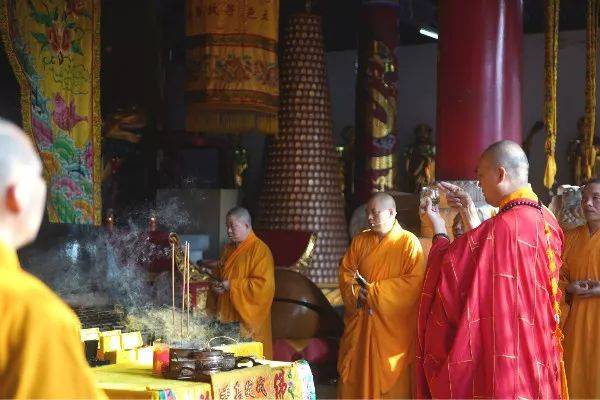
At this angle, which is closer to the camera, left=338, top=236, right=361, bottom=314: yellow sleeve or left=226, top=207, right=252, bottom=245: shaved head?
left=338, top=236, right=361, bottom=314: yellow sleeve

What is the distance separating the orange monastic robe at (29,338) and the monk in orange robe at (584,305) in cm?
Result: 408

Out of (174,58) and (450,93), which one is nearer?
(450,93)

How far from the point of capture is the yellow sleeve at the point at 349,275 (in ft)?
19.7

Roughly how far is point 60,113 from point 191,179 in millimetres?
6388

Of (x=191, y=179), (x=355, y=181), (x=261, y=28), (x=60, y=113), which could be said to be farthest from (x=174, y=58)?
(x=60, y=113)

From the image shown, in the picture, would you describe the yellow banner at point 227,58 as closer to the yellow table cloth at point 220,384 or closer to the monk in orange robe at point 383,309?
the monk in orange robe at point 383,309

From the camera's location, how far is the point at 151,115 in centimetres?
1106

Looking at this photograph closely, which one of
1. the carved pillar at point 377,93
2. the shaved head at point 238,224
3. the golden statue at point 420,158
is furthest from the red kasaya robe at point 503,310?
the golden statue at point 420,158

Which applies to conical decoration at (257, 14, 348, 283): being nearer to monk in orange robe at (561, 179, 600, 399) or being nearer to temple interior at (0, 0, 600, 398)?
temple interior at (0, 0, 600, 398)

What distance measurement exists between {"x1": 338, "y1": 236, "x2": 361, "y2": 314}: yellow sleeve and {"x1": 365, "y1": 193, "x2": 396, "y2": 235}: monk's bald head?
0.21 metres

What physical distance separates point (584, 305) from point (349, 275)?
1.42 meters

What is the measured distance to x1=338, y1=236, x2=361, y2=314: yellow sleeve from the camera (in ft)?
19.7

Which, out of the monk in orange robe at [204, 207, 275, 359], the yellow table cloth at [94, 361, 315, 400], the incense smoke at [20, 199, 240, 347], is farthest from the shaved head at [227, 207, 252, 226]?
the yellow table cloth at [94, 361, 315, 400]

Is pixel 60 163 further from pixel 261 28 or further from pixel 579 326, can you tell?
pixel 579 326
